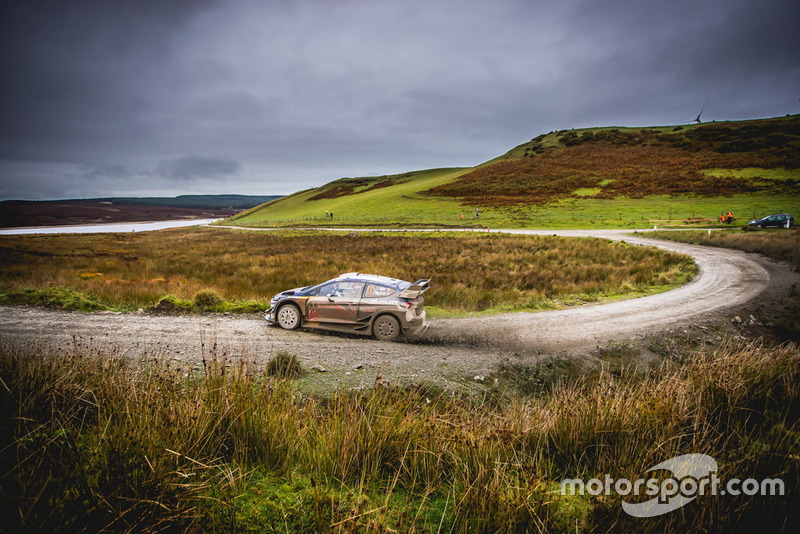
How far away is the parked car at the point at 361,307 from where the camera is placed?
9.59m

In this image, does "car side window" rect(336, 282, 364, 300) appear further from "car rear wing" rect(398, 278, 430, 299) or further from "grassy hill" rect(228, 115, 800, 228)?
"grassy hill" rect(228, 115, 800, 228)

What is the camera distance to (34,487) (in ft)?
8.03

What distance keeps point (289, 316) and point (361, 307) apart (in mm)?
2331

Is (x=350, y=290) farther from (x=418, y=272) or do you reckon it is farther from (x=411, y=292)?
(x=418, y=272)

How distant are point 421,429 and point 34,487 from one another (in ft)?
10.1

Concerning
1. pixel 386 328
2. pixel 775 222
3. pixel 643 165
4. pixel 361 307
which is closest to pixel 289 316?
pixel 361 307

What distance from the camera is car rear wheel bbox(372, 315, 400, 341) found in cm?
970

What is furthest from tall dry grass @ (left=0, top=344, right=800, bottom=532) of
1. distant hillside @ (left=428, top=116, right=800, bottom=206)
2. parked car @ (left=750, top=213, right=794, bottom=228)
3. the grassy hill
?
distant hillside @ (left=428, top=116, right=800, bottom=206)

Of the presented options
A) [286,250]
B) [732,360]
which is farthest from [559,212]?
[732,360]

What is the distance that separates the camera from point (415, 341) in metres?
9.85

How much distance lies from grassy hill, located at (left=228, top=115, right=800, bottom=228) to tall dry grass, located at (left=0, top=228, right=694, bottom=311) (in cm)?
2290

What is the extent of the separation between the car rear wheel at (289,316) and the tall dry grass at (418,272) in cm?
474

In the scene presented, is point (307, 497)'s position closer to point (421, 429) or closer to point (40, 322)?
point (421, 429)

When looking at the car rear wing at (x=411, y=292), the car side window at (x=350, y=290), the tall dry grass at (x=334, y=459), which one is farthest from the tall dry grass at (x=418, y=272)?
the tall dry grass at (x=334, y=459)
